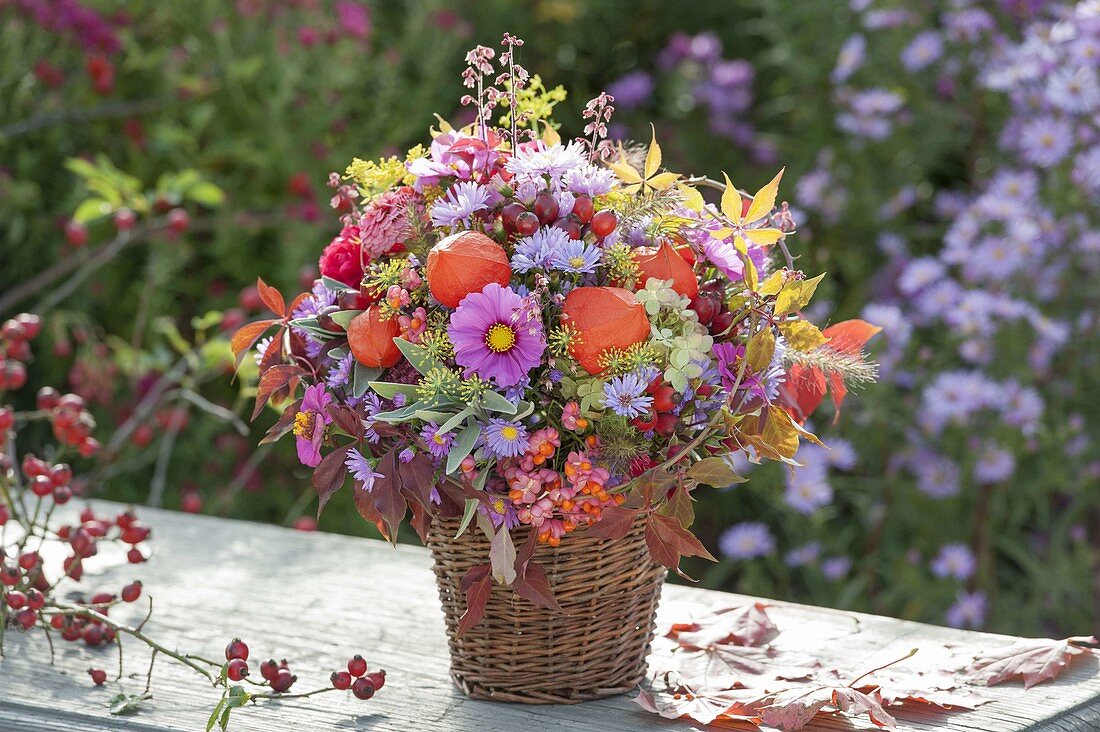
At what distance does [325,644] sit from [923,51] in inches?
73.5

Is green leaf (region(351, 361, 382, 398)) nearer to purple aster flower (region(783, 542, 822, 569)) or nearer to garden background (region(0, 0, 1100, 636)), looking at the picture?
garden background (region(0, 0, 1100, 636))

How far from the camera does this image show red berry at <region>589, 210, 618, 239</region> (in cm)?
105

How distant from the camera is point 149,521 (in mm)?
1798

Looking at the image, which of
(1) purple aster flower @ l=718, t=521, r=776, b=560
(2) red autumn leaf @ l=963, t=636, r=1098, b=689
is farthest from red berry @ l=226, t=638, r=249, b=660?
(1) purple aster flower @ l=718, t=521, r=776, b=560

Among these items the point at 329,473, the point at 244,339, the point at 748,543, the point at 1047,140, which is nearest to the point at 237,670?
the point at 329,473

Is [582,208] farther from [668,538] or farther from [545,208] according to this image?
[668,538]

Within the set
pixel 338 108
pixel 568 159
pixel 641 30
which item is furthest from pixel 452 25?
pixel 568 159

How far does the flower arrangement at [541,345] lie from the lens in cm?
102

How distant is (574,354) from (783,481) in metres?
1.36

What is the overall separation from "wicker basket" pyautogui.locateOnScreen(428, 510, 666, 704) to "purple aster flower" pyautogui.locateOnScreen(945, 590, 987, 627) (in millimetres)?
1169

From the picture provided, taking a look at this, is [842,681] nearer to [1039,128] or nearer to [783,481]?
[783,481]

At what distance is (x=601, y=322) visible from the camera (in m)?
→ 1.01

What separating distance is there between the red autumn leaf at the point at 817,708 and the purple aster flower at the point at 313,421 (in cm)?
47

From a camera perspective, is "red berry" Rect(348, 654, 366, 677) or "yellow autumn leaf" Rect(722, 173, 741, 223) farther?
"red berry" Rect(348, 654, 366, 677)
